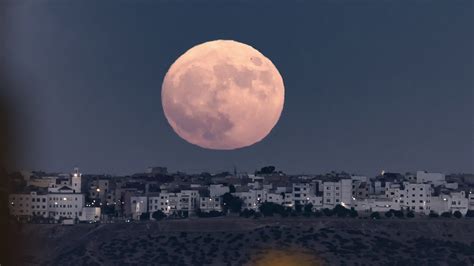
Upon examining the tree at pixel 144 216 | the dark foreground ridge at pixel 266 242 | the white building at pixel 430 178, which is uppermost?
the white building at pixel 430 178

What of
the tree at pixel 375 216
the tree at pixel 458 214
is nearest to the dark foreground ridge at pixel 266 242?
the tree at pixel 375 216

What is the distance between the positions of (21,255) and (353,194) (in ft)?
207

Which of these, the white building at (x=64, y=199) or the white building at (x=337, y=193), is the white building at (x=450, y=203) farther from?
the white building at (x=64, y=199)

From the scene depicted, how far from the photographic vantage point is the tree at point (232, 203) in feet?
274

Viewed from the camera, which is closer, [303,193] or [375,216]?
[375,216]

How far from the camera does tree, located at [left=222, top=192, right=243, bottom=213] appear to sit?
83475 mm

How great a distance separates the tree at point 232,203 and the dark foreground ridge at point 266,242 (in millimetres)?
3911

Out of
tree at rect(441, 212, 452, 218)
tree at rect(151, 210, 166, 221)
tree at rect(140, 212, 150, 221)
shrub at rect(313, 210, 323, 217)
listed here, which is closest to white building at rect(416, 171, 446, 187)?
tree at rect(441, 212, 452, 218)

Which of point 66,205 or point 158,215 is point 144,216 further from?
point 66,205

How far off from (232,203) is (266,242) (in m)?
10.7

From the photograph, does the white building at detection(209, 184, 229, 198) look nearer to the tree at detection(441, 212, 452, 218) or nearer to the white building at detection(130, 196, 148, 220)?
the white building at detection(130, 196, 148, 220)

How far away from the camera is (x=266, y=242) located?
73.4m

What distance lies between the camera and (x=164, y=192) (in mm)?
86000

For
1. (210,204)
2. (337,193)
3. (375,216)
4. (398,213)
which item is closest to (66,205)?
(210,204)
